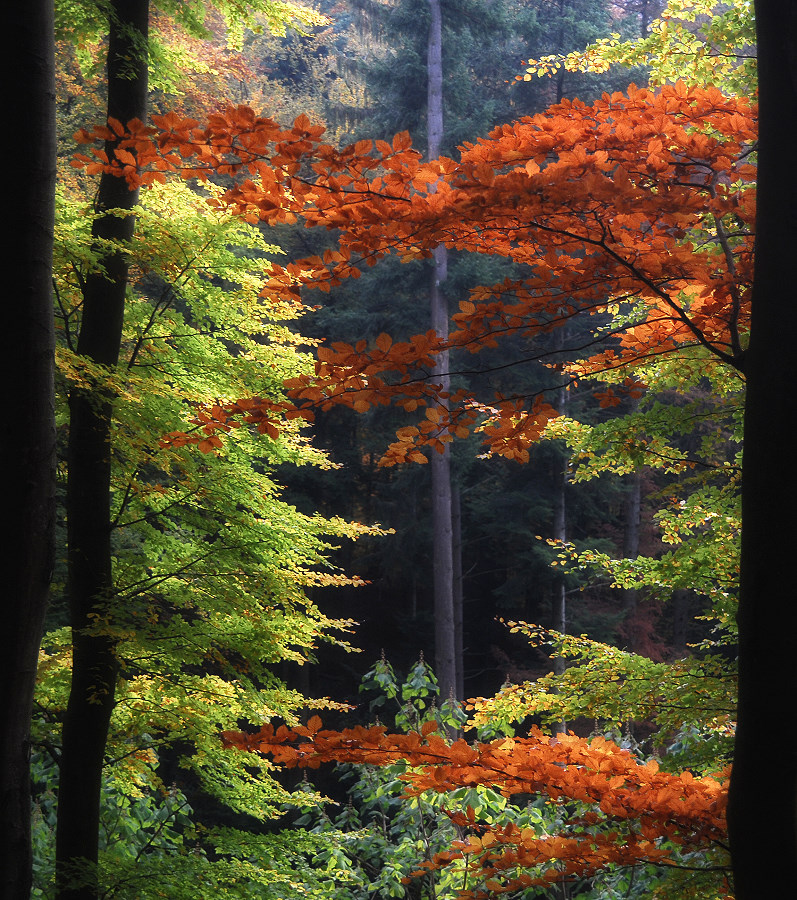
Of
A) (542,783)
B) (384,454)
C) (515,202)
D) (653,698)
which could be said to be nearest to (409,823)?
(384,454)

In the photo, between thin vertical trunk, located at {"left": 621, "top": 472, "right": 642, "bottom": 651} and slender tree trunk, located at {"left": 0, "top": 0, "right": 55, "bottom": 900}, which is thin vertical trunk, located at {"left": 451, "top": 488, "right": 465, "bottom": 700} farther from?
slender tree trunk, located at {"left": 0, "top": 0, "right": 55, "bottom": 900}

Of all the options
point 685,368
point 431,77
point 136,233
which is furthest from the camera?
point 431,77

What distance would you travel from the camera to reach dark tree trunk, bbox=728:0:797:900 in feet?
5.01

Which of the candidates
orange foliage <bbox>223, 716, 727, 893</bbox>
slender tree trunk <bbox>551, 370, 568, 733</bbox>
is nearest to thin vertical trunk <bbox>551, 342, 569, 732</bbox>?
slender tree trunk <bbox>551, 370, 568, 733</bbox>

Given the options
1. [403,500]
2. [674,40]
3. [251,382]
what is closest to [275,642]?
[251,382]

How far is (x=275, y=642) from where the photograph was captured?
416 centimetres

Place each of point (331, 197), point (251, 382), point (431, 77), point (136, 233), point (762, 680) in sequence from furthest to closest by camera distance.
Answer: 1. point (431, 77)
2. point (251, 382)
3. point (136, 233)
4. point (331, 197)
5. point (762, 680)

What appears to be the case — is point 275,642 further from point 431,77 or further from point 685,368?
point 431,77

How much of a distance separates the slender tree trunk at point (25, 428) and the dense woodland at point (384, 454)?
0.01 metres

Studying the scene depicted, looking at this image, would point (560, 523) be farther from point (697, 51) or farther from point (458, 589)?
point (697, 51)

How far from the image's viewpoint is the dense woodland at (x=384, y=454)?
5.83 feet

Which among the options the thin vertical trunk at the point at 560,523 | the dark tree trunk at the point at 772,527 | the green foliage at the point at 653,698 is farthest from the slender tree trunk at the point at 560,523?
the dark tree trunk at the point at 772,527

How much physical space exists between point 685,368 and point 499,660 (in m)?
12.7

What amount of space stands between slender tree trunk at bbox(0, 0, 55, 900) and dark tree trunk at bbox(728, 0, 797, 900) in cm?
163
